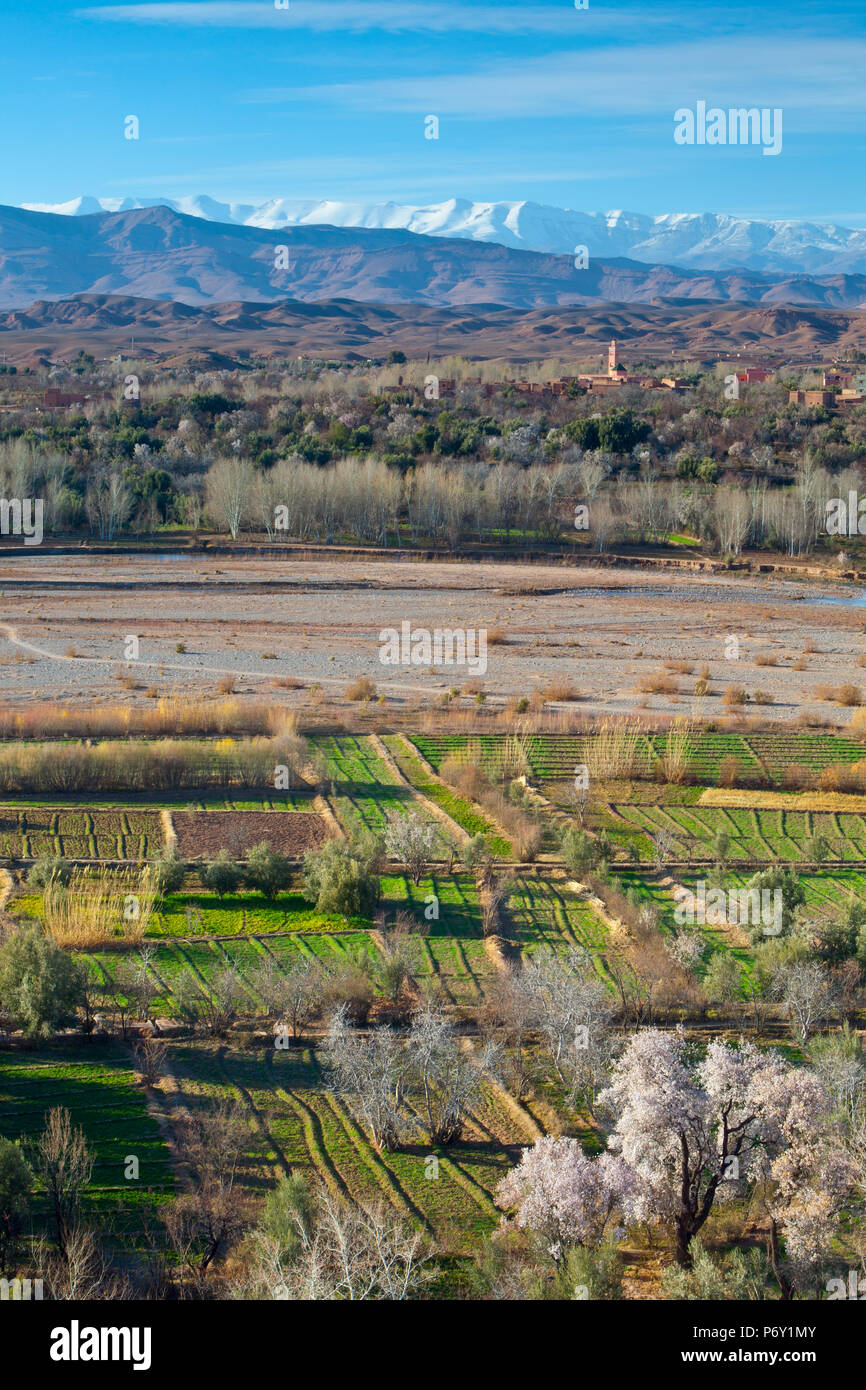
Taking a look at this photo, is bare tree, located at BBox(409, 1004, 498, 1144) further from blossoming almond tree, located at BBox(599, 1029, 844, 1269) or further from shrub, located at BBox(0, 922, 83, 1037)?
shrub, located at BBox(0, 922, 83, 1037)

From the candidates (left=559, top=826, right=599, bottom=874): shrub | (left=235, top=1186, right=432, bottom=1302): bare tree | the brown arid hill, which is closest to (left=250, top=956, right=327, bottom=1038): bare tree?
(left=235, top=1186, right=432, bottom=1302): bare tree

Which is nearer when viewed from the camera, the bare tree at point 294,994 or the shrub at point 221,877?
the bare tree at point 294,994

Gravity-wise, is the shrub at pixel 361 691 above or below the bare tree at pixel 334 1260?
above

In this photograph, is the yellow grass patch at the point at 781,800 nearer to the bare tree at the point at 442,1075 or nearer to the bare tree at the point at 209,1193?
the bare tree at the point at 442,1075

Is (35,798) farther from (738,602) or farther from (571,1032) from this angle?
(738,602)

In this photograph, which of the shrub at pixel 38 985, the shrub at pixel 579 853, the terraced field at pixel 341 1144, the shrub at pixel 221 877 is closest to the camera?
the terraced field at pixel 341 1144

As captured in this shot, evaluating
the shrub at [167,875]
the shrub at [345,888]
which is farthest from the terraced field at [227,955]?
the shrub at [167,875]

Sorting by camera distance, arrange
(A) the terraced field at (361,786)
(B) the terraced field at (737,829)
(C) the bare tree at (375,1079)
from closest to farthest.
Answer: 1. (C) the bare tree at (375,1079)
2. (B) the terraced field at (737,829)
3. (A) the terraced field at (361,786)
